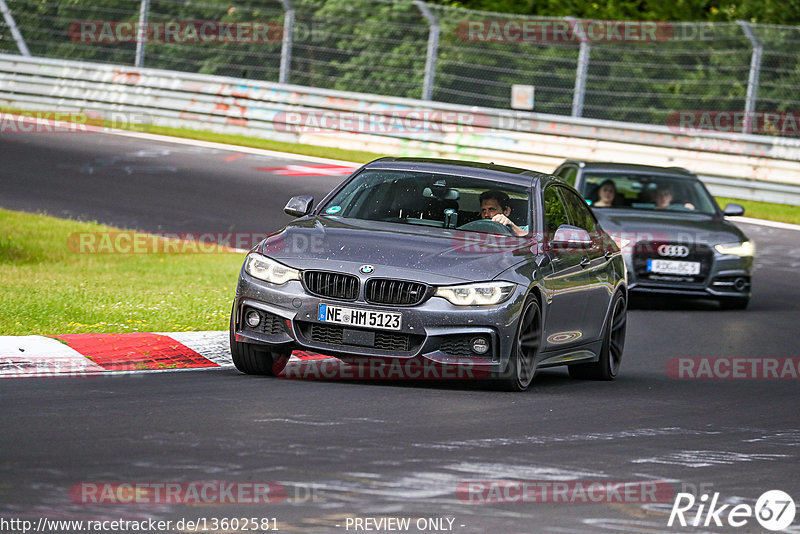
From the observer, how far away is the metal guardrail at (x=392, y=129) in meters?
23.7

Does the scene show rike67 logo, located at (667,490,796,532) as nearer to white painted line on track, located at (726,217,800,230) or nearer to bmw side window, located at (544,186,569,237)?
bmw side window, located at (544,186,569,237)

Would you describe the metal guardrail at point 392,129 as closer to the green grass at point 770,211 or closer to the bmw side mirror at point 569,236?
the green grass at point 770,211

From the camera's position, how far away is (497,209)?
33.3 ft

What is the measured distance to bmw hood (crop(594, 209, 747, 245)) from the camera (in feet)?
51.4

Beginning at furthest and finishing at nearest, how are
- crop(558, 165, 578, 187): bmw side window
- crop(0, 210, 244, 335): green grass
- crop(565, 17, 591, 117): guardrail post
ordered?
crop(565, 17, 591, 117): guardrail post
crop(558, 165, 578, 187): bmw side window
crop(0, 210, 244, 335): green grass

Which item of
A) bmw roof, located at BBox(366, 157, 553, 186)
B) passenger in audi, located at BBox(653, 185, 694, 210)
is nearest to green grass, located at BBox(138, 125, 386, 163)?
passenger in audi, located at BBox(653, 185, 694, 210)

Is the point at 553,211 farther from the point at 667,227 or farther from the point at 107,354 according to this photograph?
the point at 667,227

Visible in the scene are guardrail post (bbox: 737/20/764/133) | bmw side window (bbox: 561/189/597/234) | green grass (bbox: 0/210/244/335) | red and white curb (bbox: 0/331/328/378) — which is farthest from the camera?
guardrail post (bbox: 737/20/764/133)

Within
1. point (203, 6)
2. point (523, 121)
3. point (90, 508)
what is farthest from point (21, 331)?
point (203, 6)

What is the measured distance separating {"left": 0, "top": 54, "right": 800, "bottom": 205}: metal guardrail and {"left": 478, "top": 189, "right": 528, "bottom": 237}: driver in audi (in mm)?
14112

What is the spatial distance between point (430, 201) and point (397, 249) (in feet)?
3.56

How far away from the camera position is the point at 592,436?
7969 mm

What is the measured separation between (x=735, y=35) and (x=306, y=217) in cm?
1521

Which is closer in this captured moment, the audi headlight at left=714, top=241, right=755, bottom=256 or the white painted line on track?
the audi headlight at left=714, top=241, right=755, bottom=256
